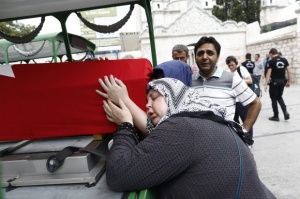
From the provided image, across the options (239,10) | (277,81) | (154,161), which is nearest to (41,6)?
(154,161)

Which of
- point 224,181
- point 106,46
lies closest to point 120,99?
point 224,181

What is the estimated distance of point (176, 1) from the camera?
110 ft

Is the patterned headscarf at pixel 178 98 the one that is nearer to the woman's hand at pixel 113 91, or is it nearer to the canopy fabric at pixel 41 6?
the woman's hand at pixel 113 91

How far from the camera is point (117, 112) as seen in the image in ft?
4.43

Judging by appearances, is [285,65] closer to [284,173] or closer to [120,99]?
[284,173]

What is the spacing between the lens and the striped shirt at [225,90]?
249 centimetres

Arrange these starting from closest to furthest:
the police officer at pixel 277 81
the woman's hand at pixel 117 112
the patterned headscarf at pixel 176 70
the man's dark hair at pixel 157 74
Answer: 1. the woman's hand at pixel 117 112
2. the man's dark hair at pixel 157 74
3. the patterned headscarf at pixel 176 70
4. the police officer at pixel 277 81

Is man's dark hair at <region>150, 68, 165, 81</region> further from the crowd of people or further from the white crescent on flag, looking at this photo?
the white crescent on flag

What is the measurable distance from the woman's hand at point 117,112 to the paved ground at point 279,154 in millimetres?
2603

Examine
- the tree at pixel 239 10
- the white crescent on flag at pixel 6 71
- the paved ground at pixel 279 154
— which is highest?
the tree at pixel 239 10

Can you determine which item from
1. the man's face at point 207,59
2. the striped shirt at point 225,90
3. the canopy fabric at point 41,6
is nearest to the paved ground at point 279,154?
the striped shirt at point 225,90

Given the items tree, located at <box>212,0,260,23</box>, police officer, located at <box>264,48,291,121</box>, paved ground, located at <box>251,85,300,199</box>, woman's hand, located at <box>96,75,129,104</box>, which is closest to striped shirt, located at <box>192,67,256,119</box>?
woman's hand, located at <box>96,75,129,104</box>

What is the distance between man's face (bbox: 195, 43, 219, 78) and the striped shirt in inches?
2.0

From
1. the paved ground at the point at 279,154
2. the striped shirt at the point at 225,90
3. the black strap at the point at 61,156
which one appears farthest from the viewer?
the paved ground at the point at 279,154
